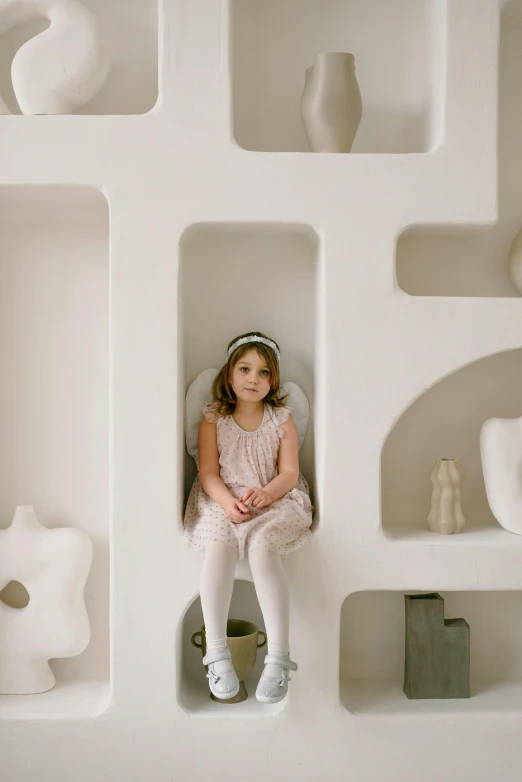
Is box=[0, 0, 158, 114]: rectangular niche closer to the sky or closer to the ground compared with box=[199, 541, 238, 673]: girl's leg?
closer to the sky

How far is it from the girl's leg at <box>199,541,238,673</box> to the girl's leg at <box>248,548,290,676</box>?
6cm

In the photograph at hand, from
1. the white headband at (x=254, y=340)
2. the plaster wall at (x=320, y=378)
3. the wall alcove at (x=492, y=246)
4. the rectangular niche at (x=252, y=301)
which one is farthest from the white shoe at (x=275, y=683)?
the wall alcove at (x=492, y=246)

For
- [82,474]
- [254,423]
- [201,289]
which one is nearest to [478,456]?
[254,423]

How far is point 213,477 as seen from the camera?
6.03ft

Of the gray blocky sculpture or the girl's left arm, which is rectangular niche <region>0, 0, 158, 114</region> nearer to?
the girl's left arm

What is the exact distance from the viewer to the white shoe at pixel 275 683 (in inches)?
64.0

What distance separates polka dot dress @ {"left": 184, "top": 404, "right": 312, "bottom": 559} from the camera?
173 cm

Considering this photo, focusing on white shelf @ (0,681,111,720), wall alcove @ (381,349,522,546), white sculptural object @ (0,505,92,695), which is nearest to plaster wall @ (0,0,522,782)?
white shelf @ (0,681,111,720)

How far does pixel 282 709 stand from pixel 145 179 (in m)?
1.33

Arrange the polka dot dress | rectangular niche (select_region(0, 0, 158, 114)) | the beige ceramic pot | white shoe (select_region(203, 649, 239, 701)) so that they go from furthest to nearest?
rectangular niche (select_region(0, 0, 158, 114)), the beige ceramic pot, the polka dot dress, white shoe (select_region(203, 649, 239, 701))

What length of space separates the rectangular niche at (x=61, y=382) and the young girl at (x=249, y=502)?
327 mm

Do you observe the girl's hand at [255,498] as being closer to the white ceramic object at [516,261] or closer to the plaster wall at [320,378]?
the plaster wall at [320,378]

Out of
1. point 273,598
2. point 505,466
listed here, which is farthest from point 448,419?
point 273,598

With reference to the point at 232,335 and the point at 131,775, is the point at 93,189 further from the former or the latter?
the point at 131,775
